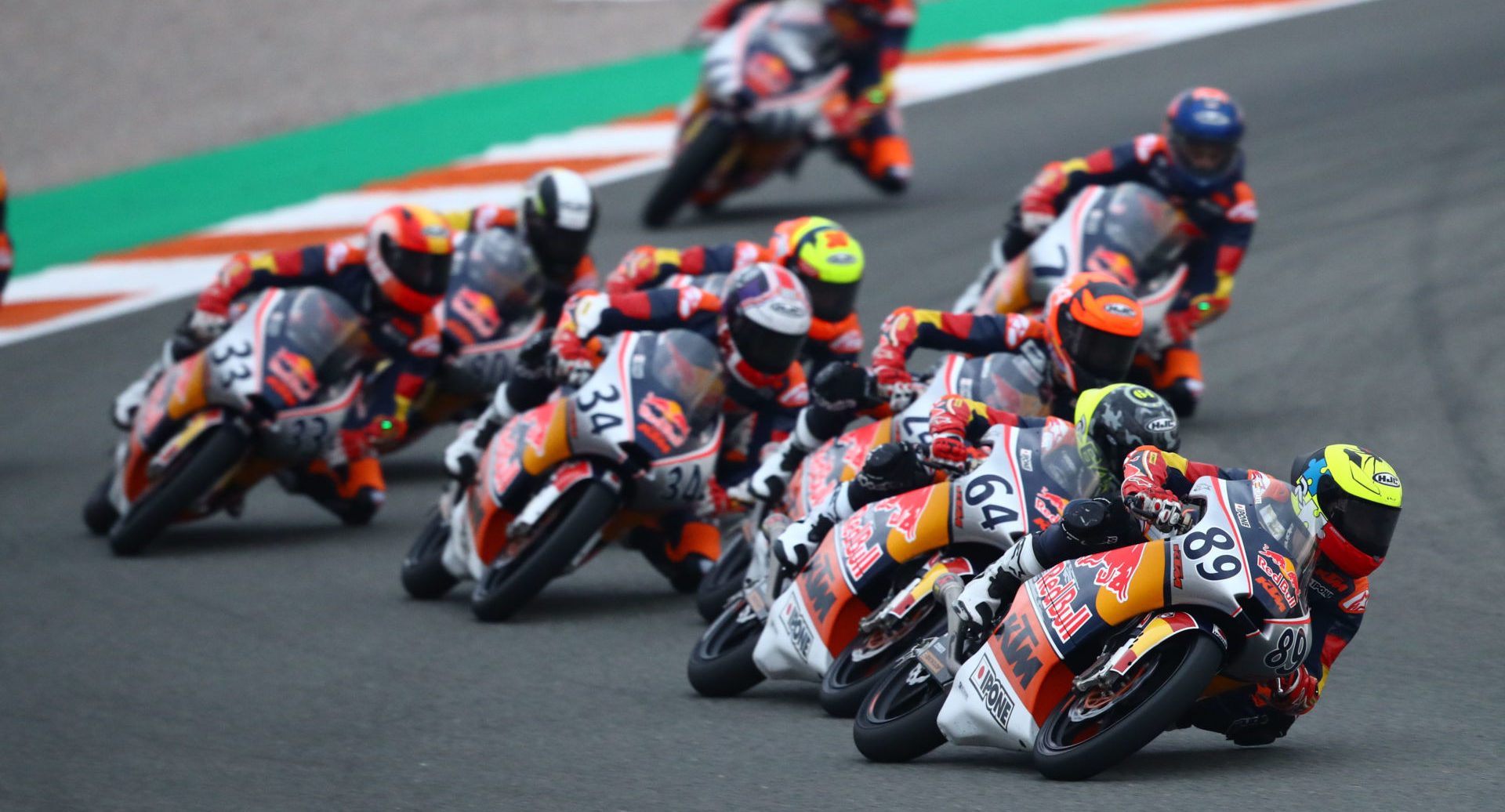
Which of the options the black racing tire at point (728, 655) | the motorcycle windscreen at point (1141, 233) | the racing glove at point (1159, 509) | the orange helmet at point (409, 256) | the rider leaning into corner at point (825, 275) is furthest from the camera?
the motorcycle windscreen at point (1141, 233)

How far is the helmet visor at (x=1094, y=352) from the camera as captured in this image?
7.23m

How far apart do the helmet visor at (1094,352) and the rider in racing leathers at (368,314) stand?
363cm

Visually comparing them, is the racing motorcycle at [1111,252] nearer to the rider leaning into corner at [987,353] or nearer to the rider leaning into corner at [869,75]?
the rider leaning into corner at [987,353]

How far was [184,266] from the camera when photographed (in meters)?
14.8

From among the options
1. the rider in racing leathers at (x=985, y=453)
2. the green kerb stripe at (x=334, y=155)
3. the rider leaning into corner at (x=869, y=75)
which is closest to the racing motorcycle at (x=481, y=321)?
the rider in racing leathers at (x=985, y=453)

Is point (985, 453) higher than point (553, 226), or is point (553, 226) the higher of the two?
point (985, 453)

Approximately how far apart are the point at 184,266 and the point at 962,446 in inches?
367

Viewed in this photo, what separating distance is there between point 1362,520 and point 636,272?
13.7ft

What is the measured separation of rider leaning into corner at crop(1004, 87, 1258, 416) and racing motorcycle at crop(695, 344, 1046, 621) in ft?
9.71

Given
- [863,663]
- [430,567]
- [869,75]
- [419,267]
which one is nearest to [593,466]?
[430,567]

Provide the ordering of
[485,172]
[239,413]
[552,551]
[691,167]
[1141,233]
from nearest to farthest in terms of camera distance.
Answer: [552,551]
[239,413]
[1141,233]
[691,167]
[485,172]

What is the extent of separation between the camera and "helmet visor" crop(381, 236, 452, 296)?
9.80m

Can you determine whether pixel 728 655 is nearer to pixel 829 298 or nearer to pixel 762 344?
pixel 762 344

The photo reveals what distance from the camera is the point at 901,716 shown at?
6.22m
